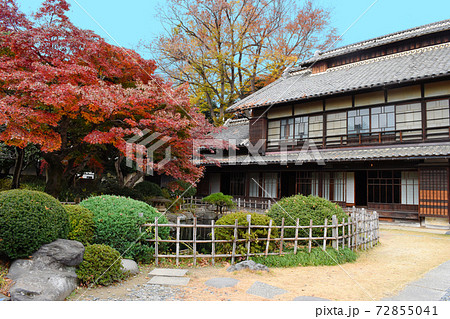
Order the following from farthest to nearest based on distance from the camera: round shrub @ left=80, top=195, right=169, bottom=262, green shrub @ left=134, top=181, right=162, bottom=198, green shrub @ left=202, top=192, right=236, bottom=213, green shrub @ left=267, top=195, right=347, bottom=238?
green shrub @ left=202, top=192, right=236, bottom=213
green shrub @ left=134, top=181, right=162, bottom=198
green shrub @ left=267, top=195, right=347, bottom=238
round shrub @ left=80, top=195, right=169, bottom=262

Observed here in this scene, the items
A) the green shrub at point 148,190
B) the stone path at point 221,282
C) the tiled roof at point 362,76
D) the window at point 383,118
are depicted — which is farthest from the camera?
the green shrub at point 148,190

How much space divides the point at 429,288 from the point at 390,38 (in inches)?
695

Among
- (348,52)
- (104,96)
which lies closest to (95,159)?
(104,96)

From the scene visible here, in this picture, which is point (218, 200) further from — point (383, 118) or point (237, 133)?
point (383, 118)

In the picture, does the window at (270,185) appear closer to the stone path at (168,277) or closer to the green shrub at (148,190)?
the green shrub at (148,190)

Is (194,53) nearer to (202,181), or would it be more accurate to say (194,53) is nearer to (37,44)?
(202,181)

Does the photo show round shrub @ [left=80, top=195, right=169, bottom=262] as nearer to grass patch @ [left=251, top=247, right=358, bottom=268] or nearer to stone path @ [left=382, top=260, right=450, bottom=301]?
grass patch @ [left=251, top=247, right=358, bottom=268]

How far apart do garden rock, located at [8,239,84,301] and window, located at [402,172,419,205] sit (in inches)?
535

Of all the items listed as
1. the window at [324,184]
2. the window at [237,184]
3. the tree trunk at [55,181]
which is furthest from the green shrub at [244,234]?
the window at [237,184]

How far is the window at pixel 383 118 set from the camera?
14562mm

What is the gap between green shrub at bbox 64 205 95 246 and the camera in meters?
5.94

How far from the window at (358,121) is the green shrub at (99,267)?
13.7 metres

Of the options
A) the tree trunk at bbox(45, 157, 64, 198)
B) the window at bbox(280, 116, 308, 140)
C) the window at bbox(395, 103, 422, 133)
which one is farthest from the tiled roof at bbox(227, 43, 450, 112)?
the tree trunk at bbox(45, 157, 64, 198)

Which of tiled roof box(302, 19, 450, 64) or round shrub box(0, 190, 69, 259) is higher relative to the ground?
tiled roof box(302, 19, 450, 64)
